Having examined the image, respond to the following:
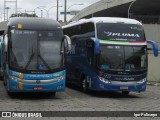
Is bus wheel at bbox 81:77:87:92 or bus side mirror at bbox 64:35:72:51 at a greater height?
bus side mirror at bbox 64:35:72:51

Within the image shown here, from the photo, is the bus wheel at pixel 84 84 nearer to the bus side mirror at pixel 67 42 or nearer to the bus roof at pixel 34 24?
the bus side mirror at pixel 67 42

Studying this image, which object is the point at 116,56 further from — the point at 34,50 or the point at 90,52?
the point at 34,50

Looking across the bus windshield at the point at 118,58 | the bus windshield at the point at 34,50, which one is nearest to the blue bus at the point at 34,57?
the bus windshield at the point at 34,50

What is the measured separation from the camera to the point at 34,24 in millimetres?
19203

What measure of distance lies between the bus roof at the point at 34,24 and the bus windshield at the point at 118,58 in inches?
101

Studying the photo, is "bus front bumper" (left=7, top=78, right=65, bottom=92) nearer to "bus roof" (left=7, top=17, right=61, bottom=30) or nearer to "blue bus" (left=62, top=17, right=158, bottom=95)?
"bus roof" (left=7, top=17, right=61, bottom=30)

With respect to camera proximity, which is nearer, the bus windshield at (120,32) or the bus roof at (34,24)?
the bus roof at (34,24)

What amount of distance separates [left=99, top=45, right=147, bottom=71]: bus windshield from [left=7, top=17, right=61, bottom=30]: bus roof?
2.58 m

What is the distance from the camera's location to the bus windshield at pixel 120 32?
67.5 ft

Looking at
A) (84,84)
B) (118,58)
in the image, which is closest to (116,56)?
(118,58)

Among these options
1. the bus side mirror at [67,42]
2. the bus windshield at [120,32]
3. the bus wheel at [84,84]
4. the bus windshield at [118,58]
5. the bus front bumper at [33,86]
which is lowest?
the bus wheel at [84,84]

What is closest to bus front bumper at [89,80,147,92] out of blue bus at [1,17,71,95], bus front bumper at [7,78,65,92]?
blue bus at [1,17,71,95]

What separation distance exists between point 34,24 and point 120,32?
13.4 feet

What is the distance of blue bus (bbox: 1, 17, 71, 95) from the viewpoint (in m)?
18.3
